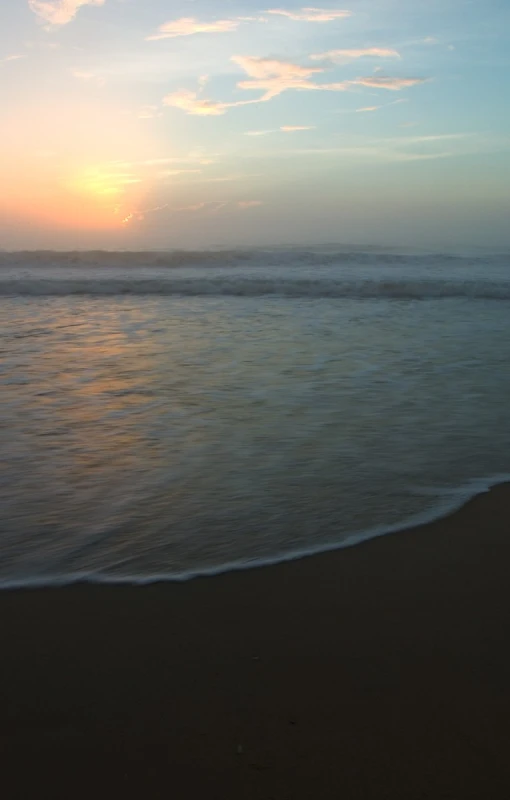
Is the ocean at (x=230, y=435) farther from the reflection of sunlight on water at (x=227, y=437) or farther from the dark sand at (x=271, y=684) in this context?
the dark sand at (x=271, y=684)

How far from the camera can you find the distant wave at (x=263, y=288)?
1698cm

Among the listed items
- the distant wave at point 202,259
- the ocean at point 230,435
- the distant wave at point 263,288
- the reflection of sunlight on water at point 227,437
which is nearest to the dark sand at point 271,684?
the ocean at point 230,435

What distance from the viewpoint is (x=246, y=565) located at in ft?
10.5

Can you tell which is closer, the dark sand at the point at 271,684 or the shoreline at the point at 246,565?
the dark sand at the point at 271,684

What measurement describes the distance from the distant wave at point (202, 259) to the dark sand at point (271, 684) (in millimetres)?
23763

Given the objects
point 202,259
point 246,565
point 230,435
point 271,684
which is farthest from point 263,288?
point 271,684

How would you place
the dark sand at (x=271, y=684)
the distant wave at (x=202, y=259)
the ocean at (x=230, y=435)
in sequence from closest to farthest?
the dark sand at (x=271, y=684)
the ocean at (x=230, y=435)
the distant wave at (x=202, y=259)

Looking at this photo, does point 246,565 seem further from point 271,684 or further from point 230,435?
point 230,435

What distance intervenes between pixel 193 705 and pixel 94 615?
68 centimetres

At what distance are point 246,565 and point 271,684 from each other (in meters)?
0.84

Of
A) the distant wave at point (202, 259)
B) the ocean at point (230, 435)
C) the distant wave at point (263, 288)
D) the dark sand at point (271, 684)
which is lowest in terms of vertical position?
the dark sand at point (271, 684)

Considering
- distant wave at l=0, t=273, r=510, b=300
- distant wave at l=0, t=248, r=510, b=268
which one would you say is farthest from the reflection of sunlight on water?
distant wave at l=0, t=248, r=510, b=268

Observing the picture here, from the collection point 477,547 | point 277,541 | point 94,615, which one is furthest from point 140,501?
point 477,547

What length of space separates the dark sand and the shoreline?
47 millimetres
